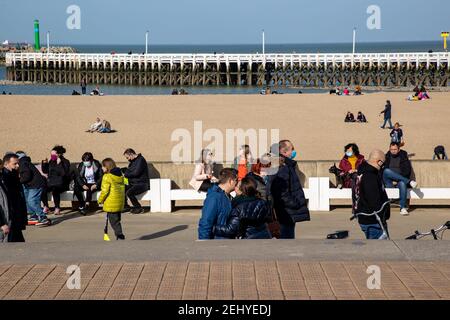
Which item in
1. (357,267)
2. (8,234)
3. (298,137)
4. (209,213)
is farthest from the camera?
(298,137)

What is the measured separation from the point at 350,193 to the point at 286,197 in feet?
11.7

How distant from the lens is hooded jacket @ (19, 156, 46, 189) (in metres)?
10.7

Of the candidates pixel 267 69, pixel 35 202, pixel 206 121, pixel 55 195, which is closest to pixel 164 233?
pixel 35 202

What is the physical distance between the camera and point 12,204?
26.7ft

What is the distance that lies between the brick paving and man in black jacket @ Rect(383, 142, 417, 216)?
4.86 metres

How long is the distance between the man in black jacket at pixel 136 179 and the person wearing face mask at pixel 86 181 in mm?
435

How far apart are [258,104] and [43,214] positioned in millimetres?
27306

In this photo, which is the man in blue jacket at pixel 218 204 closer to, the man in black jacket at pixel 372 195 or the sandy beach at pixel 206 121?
the man in black jacket at pixel 372 195

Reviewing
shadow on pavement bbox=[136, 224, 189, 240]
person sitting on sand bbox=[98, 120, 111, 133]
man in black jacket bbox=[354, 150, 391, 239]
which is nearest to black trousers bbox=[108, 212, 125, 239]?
shadow on pavement bbox=[136, 224, 189, 240]

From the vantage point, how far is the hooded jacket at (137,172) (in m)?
11.7

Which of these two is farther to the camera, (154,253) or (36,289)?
(154,253)

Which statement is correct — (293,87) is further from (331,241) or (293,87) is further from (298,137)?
(331,241)

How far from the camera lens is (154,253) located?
694 centimetres
